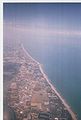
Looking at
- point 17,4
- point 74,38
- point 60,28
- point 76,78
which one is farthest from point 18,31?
point 76,78

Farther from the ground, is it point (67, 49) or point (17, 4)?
point (17, 4)

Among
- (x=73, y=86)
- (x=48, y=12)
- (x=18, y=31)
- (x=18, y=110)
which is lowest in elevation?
(x=18, y=110)

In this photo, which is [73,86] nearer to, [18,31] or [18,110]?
[18,110]
